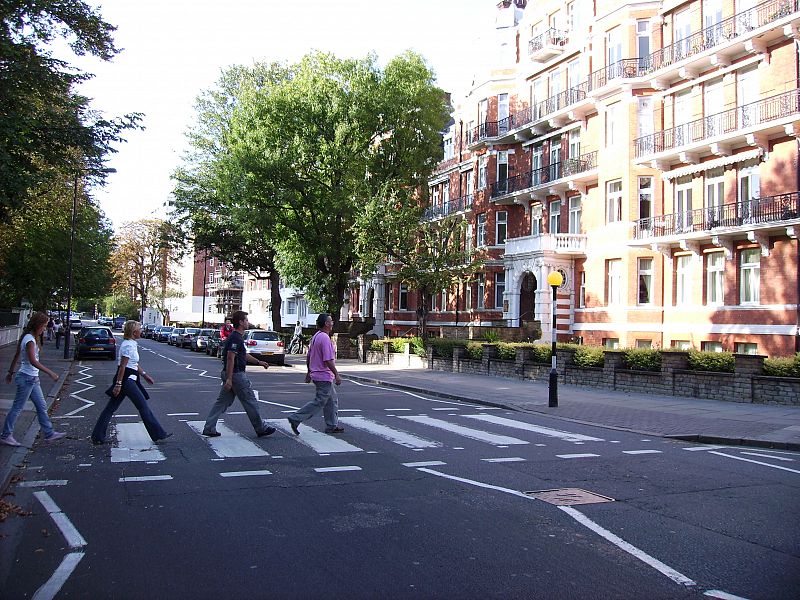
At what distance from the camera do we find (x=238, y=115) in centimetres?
3847

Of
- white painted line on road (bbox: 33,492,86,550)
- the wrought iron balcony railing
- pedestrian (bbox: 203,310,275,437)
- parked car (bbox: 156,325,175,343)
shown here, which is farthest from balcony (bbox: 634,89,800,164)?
parked car (bbox: 156,325,175,343)

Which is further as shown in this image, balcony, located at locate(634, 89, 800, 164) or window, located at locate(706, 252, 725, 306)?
window, located at locate(706, 252, 725, 306)

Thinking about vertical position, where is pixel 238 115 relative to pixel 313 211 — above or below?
above

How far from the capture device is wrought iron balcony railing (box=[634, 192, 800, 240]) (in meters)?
23.9

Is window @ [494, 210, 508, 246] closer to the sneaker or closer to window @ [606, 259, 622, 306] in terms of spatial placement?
window @ [606, 259, 622, 306]

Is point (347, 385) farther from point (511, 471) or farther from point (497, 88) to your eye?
point (497, 88)

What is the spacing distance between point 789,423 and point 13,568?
44.7ft

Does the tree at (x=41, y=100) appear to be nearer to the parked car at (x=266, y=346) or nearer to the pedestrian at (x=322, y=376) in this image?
the pedestrian at (x=322, y=376)

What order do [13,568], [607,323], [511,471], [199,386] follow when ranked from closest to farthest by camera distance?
[13,568] → [511,471] → [199,386] → [607,323]

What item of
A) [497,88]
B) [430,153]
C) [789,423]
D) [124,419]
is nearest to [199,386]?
[124,419]

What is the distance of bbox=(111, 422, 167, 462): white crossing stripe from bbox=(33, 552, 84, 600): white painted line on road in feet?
12.6

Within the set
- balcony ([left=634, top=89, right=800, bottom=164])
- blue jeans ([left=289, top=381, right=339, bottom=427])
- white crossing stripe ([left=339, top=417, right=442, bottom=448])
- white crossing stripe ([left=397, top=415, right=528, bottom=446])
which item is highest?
balcony ([left=634, top=89, right=800, bottom=164])

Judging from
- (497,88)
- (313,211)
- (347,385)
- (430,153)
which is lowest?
(347,385)

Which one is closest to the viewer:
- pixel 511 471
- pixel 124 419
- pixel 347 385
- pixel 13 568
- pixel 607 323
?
pixel 13 568
